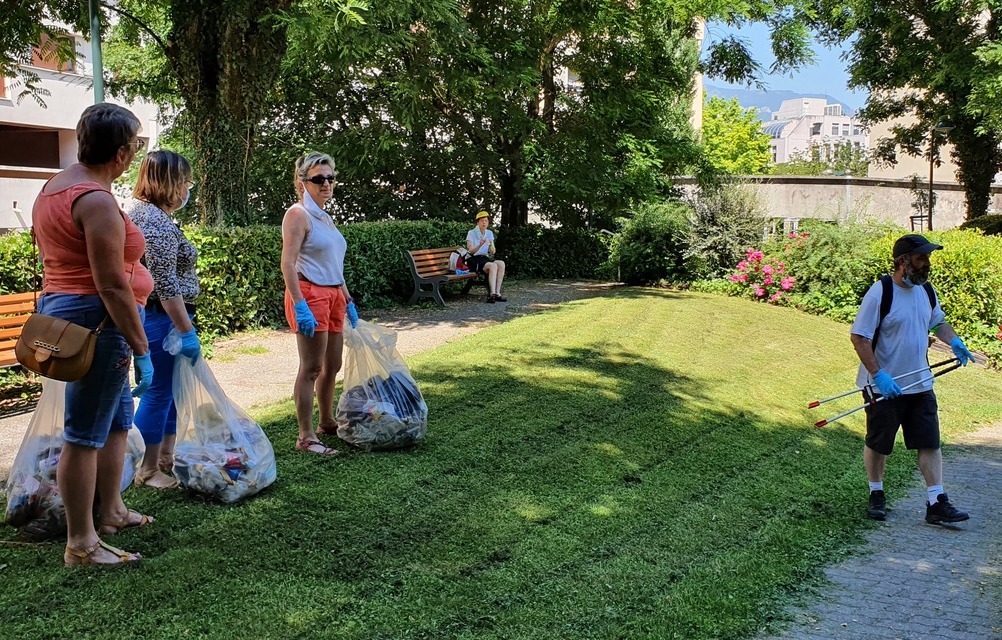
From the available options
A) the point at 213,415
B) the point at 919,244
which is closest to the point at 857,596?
the point at 919,244

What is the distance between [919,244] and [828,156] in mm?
91624

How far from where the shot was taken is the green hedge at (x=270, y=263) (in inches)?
386

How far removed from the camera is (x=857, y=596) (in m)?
4.27

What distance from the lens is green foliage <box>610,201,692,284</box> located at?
1739 centimetres

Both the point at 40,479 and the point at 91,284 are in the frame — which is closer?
the point at 91,284

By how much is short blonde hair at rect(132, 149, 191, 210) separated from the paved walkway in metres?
3.56

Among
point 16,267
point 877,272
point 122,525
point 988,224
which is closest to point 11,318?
point 16,267

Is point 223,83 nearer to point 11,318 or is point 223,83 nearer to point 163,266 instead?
point 11,318

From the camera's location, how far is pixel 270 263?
1088 centimetres

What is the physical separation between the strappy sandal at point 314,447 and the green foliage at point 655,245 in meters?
12.7

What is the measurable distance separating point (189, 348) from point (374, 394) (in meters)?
1.45

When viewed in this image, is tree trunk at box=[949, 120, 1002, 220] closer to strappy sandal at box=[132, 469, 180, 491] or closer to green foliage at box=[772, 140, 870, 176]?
strappy sandal at box=[132, 469, 180, 491]

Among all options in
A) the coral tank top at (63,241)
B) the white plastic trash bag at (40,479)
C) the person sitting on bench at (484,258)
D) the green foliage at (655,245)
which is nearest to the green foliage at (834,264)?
the green foliage at (655,245)

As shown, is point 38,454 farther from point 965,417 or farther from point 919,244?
point 965,417
